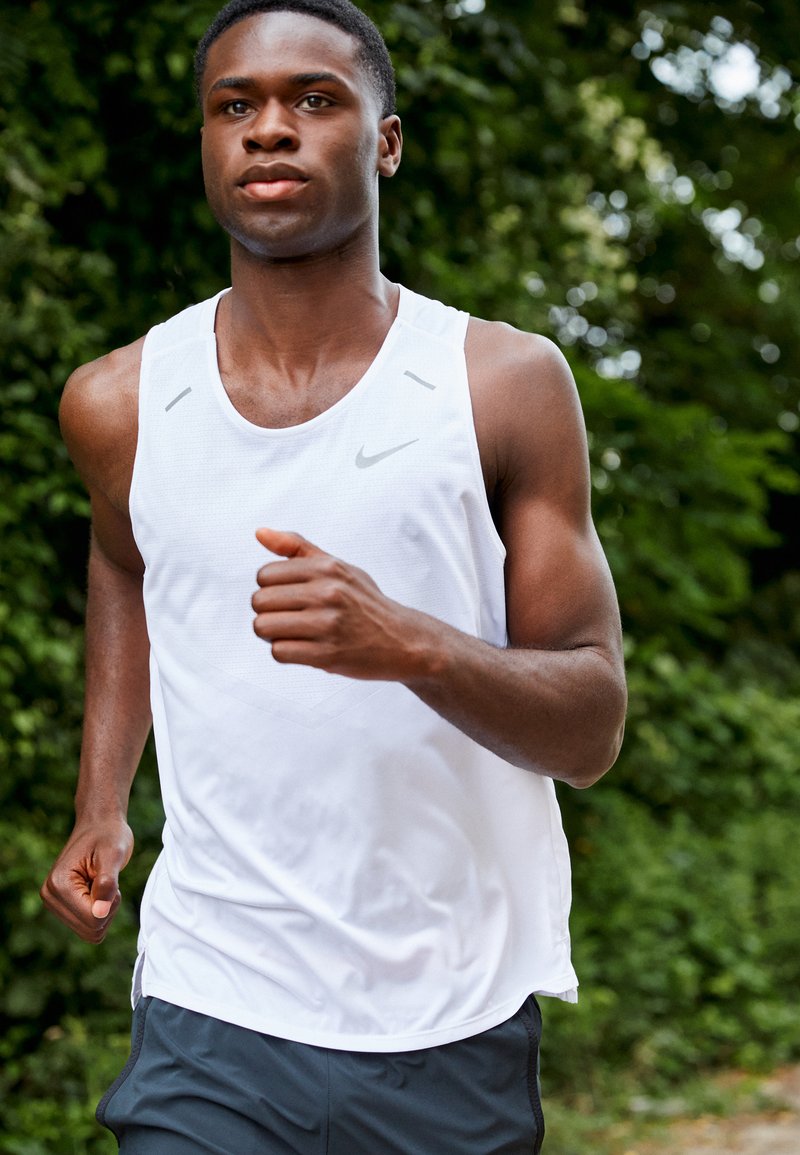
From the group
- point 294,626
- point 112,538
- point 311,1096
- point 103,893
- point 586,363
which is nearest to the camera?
point 294,626

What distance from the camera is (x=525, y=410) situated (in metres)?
2.05

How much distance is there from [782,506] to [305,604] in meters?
10.4

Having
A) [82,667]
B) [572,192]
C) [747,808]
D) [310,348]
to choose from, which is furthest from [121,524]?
[747,808]

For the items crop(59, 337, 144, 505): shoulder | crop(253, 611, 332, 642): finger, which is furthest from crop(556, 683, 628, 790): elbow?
crop(59, 337, 144, 505): shoulder

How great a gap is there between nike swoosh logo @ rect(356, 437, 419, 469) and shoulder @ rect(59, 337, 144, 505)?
0.40 m

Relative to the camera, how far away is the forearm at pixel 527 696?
173 cm

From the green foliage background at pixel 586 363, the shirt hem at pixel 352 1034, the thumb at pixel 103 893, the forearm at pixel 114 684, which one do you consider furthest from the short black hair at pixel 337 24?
the green foliage background at pixel 586 363

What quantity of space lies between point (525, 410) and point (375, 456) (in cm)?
21

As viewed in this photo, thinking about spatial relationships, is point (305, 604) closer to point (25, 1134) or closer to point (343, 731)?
point (343, 731)

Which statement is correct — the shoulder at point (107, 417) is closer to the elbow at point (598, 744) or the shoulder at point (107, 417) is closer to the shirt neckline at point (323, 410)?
the shirt neckline at point (323, 410)

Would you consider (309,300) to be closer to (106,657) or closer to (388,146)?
(388,146)

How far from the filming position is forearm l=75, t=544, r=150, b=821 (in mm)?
2436

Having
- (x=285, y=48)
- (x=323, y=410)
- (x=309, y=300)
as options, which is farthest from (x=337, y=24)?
(x=323, y=410)

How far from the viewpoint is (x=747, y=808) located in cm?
838
